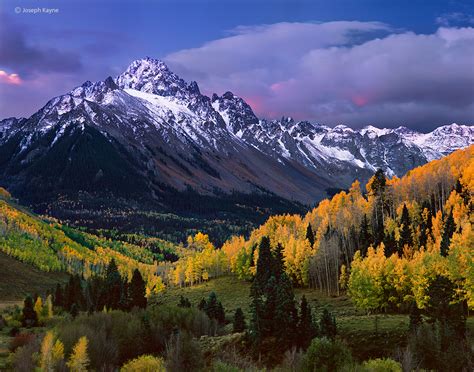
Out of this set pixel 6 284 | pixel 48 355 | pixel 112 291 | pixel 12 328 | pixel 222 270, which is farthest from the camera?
pixel 6 284

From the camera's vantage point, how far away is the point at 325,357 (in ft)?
134

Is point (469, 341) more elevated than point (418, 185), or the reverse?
point (418, 185)

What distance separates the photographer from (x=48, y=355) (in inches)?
1804

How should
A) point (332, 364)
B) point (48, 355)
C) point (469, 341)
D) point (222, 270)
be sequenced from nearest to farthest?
point (332, 364) < point (48, 355) < point (469, 341) < point (222, 270)

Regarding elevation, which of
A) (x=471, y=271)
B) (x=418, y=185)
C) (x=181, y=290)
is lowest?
(x=181, y=290)

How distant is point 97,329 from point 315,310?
48.0 meters

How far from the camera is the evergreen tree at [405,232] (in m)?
112

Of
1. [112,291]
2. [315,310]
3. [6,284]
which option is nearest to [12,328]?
[112,291]

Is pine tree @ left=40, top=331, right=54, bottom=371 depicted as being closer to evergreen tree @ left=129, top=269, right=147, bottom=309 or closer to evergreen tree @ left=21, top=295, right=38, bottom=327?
evergreen tree @ left=129, top=269, right=147, bottom=309

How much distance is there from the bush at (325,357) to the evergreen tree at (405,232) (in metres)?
74.9

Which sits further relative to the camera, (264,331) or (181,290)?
(181,290)

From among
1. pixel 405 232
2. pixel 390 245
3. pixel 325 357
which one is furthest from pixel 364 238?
pixel 325 357

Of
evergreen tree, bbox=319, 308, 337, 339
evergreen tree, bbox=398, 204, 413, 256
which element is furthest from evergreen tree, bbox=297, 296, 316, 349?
evergreen tree, bbox=398, 204, 413, 256

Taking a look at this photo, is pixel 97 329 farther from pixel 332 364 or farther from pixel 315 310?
pixel 315 310
